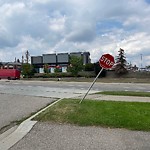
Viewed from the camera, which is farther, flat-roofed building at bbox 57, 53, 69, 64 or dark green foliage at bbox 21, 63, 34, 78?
flat-roofed building at bbox 57, 53, 69, 64

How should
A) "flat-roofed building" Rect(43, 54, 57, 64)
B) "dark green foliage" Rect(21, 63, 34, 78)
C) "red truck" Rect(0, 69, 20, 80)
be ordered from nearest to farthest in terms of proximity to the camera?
"red truck" Rect(0, 69, 20, 80)
"dark green foliage" Rect(21, 63, 34, 78)
"flat-roofed building" Rect(43, 54, 57, 64)

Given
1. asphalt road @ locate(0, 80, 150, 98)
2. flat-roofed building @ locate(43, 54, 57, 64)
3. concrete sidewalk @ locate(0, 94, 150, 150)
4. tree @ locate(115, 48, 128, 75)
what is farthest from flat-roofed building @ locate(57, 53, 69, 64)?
concrete sidewalk @ locate(0, 94, 150, 150)

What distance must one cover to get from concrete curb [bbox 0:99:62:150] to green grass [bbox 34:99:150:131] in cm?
62

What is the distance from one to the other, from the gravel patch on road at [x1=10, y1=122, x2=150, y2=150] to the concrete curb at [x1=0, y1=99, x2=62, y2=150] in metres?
0.15

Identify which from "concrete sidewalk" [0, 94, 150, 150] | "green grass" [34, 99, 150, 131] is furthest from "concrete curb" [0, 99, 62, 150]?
"green grass" [34, 99, 150, 131]

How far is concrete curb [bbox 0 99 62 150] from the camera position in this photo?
21.9ft

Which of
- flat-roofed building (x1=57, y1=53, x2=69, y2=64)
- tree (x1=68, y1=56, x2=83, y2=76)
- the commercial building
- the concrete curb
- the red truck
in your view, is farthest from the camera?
flat-roofed building (x1=57, y1=53, x2=69, y2=64)

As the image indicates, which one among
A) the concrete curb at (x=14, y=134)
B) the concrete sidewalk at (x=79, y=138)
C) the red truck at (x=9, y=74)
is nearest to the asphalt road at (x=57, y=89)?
the concrete curb at (x=14, y=134)

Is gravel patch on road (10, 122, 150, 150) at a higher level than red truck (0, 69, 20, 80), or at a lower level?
lower

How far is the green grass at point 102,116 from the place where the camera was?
332 inches

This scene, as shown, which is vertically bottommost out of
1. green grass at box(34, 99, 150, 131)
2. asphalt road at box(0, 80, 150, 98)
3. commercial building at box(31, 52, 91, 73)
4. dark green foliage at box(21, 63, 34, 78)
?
asphalt road at box(0, 80, 150, 98)

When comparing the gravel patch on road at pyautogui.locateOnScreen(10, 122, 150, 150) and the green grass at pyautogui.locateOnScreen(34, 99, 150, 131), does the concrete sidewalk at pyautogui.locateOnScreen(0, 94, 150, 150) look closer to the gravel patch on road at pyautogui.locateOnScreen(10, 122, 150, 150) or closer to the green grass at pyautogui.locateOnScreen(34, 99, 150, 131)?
the gravel patch on road at pyautogui.locateOnScreen(10, 122, 150, 150)

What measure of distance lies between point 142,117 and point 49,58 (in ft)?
309

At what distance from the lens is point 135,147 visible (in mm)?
6238
